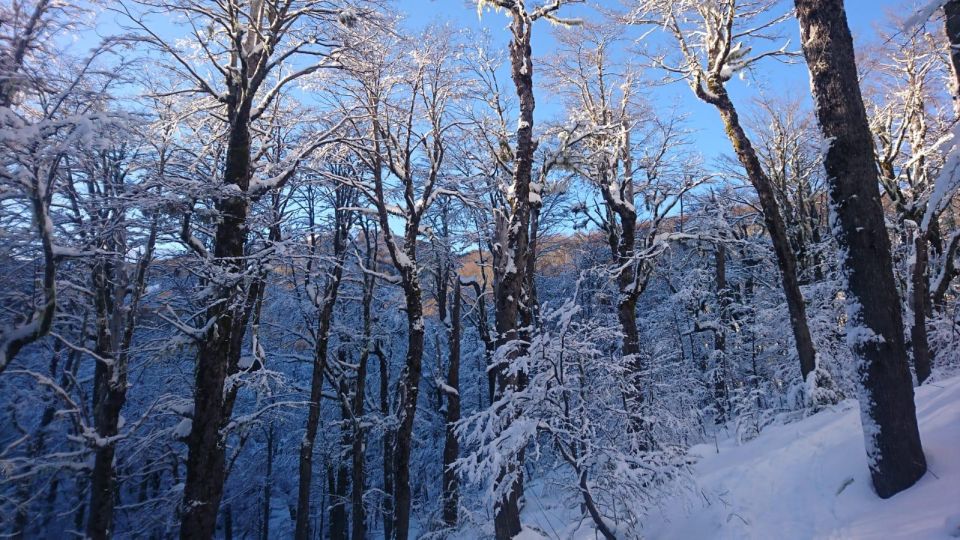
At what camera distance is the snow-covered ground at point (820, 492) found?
12.4 feet

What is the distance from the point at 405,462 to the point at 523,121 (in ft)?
23.1

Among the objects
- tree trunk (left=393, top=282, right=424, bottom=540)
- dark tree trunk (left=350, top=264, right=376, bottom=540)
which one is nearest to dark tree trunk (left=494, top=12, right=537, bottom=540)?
tree trunk (left=393, top=282, right=424, bottom=540)

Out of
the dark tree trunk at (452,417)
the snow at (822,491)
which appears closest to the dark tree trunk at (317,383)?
the dark tree trunk at (452,417)

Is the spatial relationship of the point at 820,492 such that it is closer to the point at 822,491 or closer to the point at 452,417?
the point at 822,491

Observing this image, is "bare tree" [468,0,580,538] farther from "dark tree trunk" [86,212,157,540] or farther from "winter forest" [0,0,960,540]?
"dark tree trunk" [86,212,157,540]

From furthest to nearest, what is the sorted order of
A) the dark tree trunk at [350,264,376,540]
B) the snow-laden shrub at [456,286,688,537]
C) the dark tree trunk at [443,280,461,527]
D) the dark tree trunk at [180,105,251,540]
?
1. the dark tree trunk at [350,264,376,540]
2. the dark tree trunk at [443,280,461,527]
3. the dark tree trunk at [180,105,251,540]
4. the snow-laden shrub at [456,286,688,537]

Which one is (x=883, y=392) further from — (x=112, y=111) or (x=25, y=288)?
(x=25, y=288)

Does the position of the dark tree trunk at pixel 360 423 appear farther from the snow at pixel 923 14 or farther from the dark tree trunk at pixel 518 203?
the snow at pixel 923 14

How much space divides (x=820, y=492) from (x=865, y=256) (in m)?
2.29

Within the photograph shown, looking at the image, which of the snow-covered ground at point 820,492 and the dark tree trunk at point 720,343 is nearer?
the snow-covered ground at point 820,492

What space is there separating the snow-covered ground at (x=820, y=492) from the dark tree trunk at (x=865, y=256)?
254mm

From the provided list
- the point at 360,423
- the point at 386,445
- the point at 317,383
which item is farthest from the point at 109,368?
the point at 386,445

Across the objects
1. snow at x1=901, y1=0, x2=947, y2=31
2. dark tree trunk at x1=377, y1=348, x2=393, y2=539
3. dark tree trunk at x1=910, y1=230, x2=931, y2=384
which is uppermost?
snow at x1=901, y1=0, x2=947, y2=31

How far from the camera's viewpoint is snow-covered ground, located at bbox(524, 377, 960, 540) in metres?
3.77
